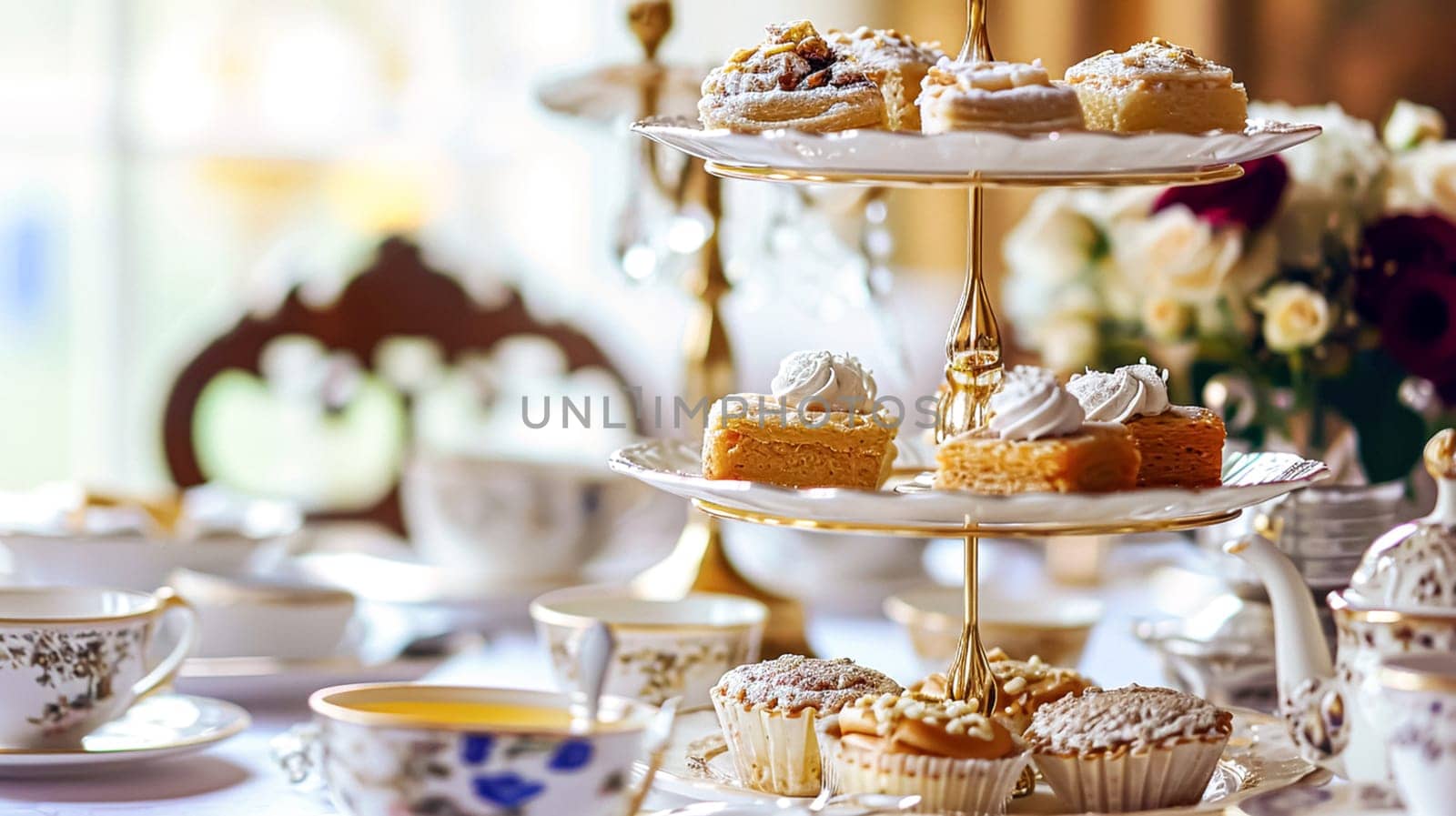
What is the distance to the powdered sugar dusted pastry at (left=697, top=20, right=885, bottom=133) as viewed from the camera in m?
1.11

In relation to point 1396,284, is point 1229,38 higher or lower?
higher

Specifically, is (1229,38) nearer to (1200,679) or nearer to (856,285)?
(856,285)

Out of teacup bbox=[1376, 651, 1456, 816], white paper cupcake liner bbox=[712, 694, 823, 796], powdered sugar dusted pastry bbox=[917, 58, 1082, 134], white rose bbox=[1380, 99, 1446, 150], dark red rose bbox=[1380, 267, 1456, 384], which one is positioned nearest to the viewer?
teacup bbox=[1376, 651, 1456, 816]

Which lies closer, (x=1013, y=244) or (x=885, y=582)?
(x=1013, y=244)

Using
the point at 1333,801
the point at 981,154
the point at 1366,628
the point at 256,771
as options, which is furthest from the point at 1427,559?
the point at 256,771

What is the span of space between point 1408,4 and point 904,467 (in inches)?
126

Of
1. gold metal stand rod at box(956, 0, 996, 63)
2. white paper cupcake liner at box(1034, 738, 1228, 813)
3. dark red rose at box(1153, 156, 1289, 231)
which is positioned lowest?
white paper cupcake liner at box(1034, 738, 1228, 813)

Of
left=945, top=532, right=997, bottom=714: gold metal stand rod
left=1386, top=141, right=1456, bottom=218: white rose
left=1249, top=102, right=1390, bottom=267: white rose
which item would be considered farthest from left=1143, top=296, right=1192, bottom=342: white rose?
left=945, top=532, right=997, bottom=714: gold metal stand rod

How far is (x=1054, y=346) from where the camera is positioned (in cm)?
180

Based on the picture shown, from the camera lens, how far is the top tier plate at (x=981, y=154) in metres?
1.01

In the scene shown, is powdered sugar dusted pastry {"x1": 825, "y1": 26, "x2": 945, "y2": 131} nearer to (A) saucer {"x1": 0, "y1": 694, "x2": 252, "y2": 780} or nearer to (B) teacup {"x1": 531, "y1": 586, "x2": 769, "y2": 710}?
(B) teacup {"x1": 531, "y1": 586, "x2": 769, "y2": 710}

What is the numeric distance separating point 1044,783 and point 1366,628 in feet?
0.81

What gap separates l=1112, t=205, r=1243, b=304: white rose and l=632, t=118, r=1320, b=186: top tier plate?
451 mm

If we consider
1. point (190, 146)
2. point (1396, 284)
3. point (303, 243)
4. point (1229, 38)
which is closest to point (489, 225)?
point (303, 243)
